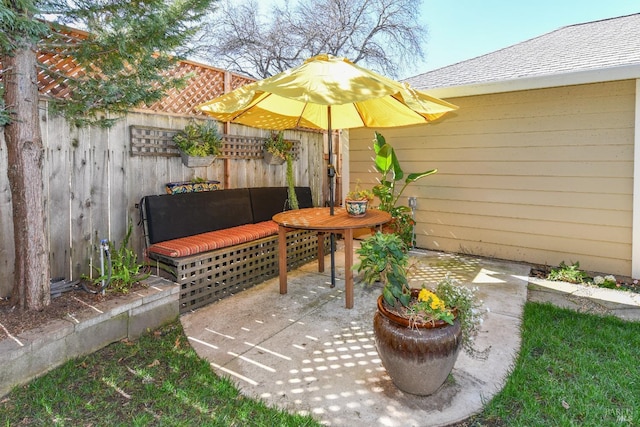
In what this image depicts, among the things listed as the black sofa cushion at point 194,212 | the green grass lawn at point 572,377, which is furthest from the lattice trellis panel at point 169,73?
the green grass lawn at point 572,377

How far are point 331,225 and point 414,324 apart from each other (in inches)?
61.4

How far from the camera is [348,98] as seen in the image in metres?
2.83

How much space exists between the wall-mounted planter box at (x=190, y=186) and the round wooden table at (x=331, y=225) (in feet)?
3.58

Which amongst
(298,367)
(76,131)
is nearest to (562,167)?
(298,367)

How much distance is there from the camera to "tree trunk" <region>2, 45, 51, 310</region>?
2527 mm

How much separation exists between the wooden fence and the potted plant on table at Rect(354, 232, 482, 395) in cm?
275

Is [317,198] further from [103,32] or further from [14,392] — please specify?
[14,392]

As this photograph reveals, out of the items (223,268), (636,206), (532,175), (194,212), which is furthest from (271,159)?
(636,206)

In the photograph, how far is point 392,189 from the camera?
5.81 meters

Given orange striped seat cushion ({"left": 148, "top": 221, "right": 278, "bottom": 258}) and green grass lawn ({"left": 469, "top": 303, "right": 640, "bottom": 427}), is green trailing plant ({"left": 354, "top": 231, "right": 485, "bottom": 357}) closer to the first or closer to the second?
green grass lawn ({"left": 469, "top": 303, "right": 640, "bottom": 427})

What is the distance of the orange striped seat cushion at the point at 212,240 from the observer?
3.45 metres

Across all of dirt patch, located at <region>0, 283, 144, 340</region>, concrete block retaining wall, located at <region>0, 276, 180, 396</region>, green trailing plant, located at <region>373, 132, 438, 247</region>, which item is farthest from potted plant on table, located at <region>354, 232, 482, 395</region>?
green trailing plant, located at <region>373, 132, 438, 247</region>

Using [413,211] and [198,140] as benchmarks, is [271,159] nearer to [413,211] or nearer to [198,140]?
[198,140]

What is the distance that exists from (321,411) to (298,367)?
48cm
